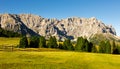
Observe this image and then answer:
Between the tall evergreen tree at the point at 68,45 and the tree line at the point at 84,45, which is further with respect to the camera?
the tall evergreen tree at the point at 68,45

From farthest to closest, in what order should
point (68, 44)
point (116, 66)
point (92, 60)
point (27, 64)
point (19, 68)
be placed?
point (68, 44)
point (92, 60)
point (116, 66)
point (27, 64)
point (19, 68)

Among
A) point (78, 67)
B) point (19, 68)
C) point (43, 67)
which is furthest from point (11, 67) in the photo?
point (78, 67)

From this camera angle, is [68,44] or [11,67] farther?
[68,44]

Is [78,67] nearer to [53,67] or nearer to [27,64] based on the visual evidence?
[53,67]

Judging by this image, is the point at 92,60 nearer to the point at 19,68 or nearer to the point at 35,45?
the point at 19,68

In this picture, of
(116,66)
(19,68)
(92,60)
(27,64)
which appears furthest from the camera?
(92,60)

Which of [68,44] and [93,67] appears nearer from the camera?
[93,67]

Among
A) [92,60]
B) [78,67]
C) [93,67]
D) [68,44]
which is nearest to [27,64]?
[78,67]

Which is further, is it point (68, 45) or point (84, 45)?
point (68, 45)

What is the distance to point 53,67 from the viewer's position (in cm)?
5403

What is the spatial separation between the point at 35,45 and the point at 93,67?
4657 inches

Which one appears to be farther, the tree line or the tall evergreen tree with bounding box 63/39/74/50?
the tall evergreen tree with bounding box 63/39/74/50

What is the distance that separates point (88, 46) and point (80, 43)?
553cm

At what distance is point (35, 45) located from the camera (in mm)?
173250
